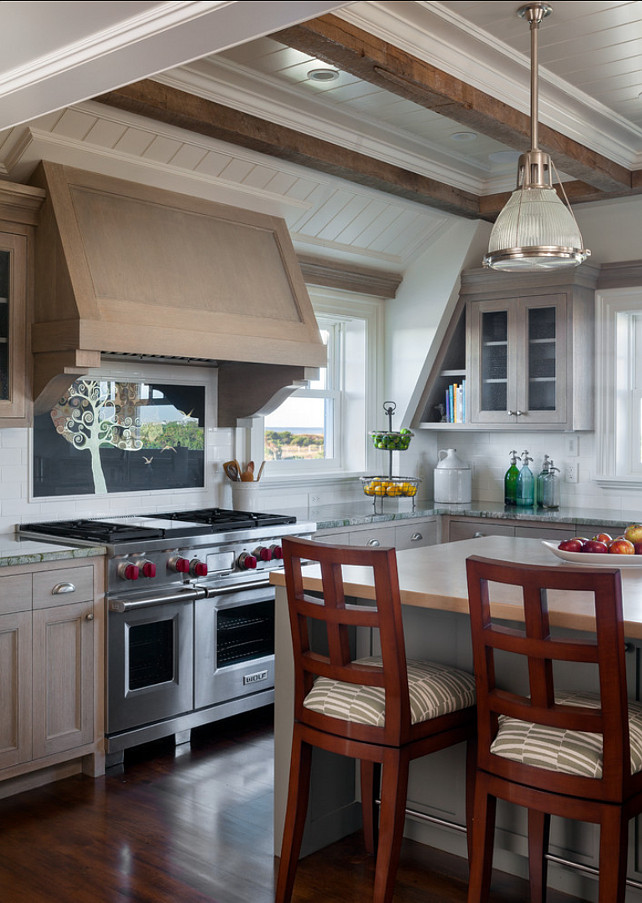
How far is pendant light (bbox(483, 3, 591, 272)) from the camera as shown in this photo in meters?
2.88

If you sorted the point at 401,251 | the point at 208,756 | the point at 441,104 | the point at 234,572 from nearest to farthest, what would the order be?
1. the point at 441,104
2. the point at 208,756
3. the point at 234,572
4. the point at 401,251

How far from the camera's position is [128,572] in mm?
3855

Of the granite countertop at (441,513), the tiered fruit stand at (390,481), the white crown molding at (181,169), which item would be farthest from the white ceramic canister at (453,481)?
the white crown molding at (181,169)

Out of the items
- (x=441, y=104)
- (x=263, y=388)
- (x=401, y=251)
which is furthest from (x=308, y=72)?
(x=401, y=251)

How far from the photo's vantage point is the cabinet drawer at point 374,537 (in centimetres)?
514

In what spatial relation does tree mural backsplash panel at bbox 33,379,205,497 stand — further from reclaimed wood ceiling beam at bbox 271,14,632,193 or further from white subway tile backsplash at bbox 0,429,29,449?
reclaimed wood ceiling beam at bbox 271,14,632,193

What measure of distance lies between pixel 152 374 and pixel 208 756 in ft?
6.36

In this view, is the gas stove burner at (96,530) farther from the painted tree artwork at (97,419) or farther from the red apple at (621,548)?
the red apple at (621,548)

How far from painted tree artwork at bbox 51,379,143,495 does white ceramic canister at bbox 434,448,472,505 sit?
7.04ft

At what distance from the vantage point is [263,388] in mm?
4930

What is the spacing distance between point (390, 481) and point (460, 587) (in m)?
2.84

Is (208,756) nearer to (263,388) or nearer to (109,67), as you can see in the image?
(263,388)

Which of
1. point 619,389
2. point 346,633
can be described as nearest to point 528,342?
point 619,389

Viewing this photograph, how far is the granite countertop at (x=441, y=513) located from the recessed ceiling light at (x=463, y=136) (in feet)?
6.85
